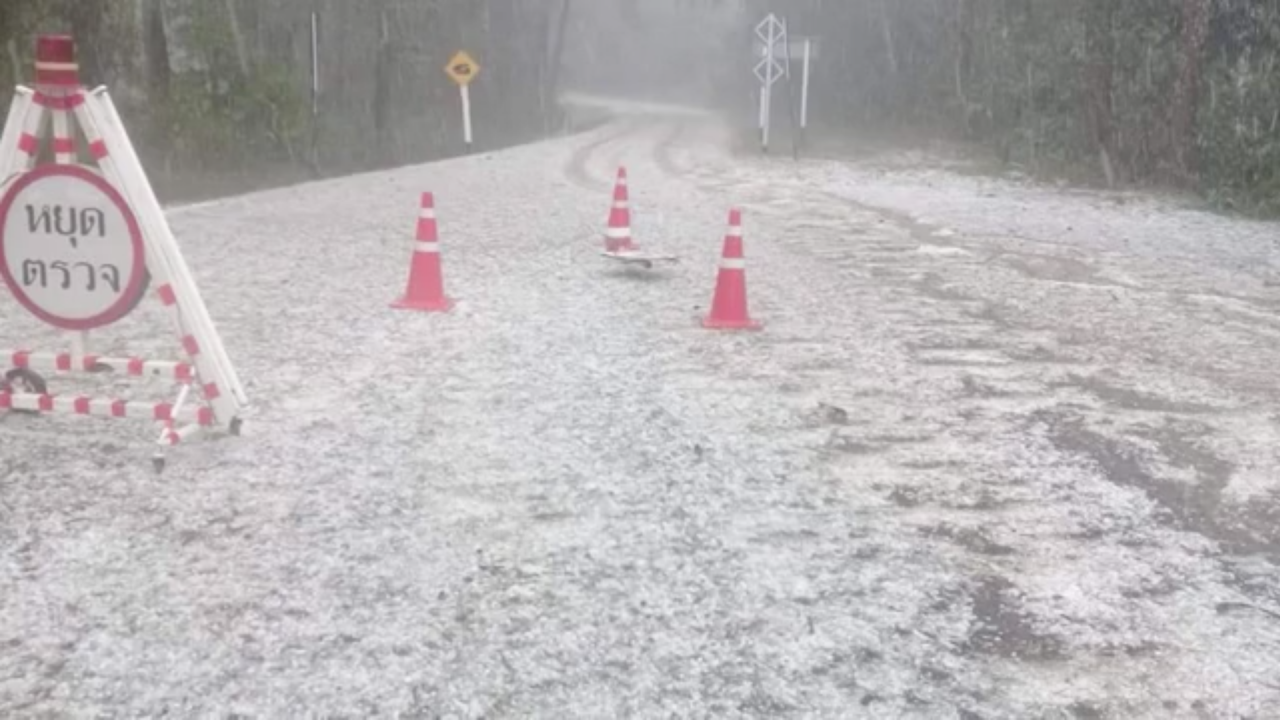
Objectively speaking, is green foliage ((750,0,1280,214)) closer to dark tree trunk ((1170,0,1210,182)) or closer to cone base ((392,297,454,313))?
dark tree trunk ((1170,0,1210,182))

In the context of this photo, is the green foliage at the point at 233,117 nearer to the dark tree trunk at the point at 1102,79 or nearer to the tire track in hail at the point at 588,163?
the tire track in hail at the point at 588,163

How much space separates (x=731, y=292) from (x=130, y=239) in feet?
12.9

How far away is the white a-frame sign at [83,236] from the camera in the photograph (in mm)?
4379

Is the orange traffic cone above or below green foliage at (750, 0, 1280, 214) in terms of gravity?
below

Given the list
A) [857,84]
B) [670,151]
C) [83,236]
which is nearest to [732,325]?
[83,236]

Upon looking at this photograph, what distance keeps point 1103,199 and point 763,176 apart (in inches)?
217

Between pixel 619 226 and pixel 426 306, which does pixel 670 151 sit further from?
pixel 426 306

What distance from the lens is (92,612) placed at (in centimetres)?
335

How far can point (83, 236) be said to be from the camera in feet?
14.6

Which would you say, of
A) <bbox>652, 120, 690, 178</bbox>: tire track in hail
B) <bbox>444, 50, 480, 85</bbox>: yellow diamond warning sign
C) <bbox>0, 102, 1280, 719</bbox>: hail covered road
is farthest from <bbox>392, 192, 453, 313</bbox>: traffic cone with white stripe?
<bbox>444, 50, 480, 85</bbox>: yellow diamond warning sign

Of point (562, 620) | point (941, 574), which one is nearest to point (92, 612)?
point (562, 620)

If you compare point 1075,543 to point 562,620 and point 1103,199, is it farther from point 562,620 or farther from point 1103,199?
point 1103,199

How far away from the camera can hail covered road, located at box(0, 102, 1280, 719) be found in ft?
10.3

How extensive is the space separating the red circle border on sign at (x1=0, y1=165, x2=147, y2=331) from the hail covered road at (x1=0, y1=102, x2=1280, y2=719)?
56 cm
